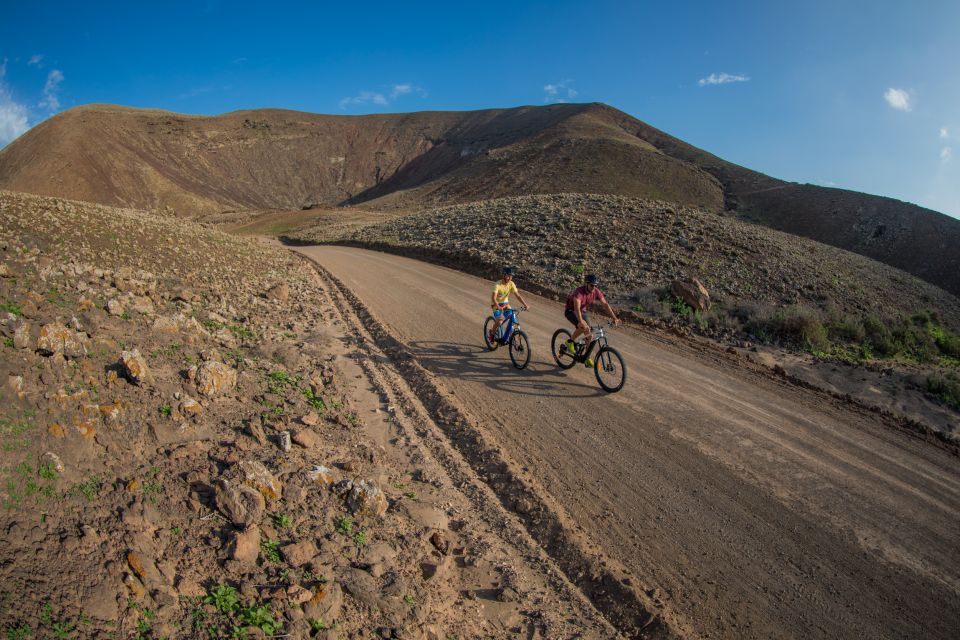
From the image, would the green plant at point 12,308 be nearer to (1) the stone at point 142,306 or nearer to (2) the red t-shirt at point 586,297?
(1) the stone at point 142,306

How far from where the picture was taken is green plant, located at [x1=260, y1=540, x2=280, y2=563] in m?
3.80

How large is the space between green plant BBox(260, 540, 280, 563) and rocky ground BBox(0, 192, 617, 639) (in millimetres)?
27

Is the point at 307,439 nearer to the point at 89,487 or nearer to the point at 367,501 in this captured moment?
the point at 367,501

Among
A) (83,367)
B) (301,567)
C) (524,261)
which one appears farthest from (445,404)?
(524,261)

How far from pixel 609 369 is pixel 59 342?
24.4 feet

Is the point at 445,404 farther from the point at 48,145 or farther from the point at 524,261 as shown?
the point at 48,145

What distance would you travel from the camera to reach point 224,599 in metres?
3.29

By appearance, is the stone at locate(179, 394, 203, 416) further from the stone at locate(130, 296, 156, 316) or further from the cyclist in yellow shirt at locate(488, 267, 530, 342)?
the cyclist in yellow shirt at locate(488, 267, 530, 342)

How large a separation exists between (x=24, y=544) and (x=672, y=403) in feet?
25.3

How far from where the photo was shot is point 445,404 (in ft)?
24.0

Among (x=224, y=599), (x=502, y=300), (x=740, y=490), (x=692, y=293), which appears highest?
(x=692, y=293)

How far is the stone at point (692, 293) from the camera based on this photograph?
14047 mm

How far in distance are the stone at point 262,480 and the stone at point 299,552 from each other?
2.08 feet

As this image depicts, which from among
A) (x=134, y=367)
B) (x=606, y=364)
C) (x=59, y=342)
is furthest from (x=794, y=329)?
(x=59, y=342)
